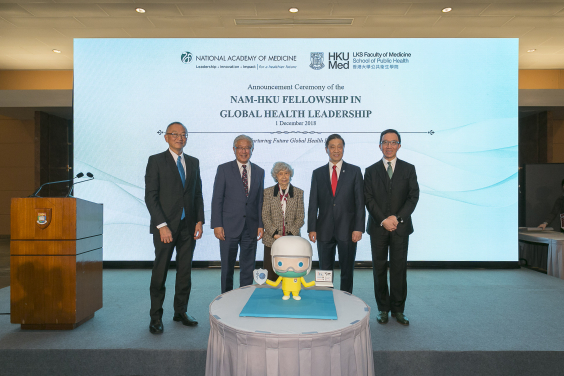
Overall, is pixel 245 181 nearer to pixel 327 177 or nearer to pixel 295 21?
pixel 327 177

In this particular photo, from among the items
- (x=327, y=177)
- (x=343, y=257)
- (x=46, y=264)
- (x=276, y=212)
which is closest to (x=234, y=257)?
(x=276, y=212)

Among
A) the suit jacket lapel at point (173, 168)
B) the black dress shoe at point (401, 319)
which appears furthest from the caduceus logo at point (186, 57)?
the black dress shoe at point (401, 319)

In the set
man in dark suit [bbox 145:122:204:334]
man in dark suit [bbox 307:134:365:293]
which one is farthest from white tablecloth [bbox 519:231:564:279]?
man in dark suit [bbox 145:122:204:334]

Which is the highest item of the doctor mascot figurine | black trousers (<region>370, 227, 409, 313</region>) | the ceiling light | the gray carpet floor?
the ceiling light

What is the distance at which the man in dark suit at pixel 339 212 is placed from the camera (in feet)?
9.80

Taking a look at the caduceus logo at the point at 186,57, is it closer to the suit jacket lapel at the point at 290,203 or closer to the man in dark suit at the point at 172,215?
the man in dark suit at the point at 172,215

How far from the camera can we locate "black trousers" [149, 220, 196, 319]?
2.66 metres

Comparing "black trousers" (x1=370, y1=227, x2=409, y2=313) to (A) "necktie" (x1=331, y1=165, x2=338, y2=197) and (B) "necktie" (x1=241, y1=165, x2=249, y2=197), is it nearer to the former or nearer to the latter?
(A) "necktie" (x1=331, y1=165, x2=338, y2=197)

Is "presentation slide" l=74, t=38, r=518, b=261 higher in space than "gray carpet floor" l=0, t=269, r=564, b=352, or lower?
higher

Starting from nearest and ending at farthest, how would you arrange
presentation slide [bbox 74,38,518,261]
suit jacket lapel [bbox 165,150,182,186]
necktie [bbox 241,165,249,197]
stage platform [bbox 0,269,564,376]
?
1. stage platform [bbox 0,269,564,376]
2. suit jacket lapel [bbox 165,150,182,186]
3. necktie [bbox 241,165,249,197]
4. presentation slide [bbox 74,38,518,261]

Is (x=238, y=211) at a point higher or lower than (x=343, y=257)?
higher

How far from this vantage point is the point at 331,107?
484 cm

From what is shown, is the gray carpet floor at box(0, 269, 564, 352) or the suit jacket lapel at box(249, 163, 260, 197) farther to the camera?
the suit jacket lapel at box(249, 163, 260, 197)

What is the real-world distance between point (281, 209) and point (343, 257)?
660 mm
